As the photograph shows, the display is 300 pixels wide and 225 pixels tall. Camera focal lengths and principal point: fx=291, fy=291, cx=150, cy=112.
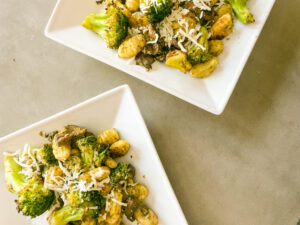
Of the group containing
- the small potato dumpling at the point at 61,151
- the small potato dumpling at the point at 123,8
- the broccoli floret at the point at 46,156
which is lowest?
the broccoli floret at the point at 46,156

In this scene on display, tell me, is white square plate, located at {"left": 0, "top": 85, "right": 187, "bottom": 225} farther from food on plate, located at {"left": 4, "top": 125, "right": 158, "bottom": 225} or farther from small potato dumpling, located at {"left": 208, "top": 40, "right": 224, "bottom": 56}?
small potato dumpling, located at {"left": 208, "top": 40, "right": 224, "bottom": 56}

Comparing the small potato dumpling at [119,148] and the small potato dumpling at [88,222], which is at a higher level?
the small potato dumpling at [119,148]

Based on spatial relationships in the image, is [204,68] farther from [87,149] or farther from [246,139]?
[87,149]

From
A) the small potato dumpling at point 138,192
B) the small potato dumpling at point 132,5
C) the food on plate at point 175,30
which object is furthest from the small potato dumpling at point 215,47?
the small potato dumpling at point 138,192

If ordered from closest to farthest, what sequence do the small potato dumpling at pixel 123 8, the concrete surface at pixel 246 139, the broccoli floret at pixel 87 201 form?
the broccoli floret at pixel 87 201, the small potato dumpling at pixel 123 8, the concrete surface at pixel 246 139

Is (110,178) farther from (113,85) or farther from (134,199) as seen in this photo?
(113,85)

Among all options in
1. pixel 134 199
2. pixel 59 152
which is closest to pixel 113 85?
pixel 59 152

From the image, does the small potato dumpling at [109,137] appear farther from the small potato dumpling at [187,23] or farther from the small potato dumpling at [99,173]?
the small potato dumpling at [187,23]
